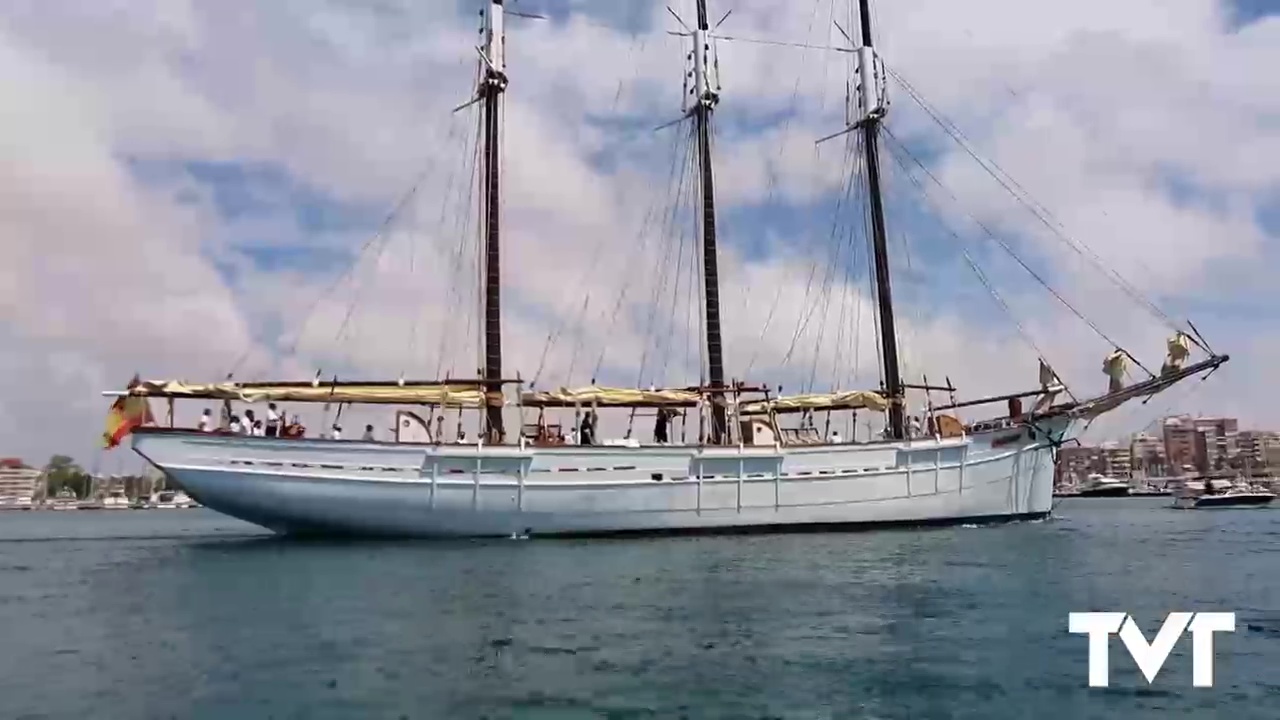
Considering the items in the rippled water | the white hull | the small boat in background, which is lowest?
the small boat in background

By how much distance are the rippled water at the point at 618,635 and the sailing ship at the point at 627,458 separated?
197 inches

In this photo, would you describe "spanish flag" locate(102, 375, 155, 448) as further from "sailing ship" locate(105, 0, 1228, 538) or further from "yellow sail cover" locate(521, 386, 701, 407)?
"yellow sail cover" locate(521, 386, 701, 407)

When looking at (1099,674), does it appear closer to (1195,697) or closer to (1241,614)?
(1195,697)

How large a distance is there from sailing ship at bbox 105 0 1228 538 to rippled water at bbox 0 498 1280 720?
500 centimetres

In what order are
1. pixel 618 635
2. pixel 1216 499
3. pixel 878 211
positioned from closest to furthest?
pixel 618 635 → pixel 878 211 → pixel 1216 499

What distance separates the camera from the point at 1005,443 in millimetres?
55062

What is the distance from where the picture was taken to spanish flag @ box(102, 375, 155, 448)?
43344mm

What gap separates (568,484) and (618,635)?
82.3ft

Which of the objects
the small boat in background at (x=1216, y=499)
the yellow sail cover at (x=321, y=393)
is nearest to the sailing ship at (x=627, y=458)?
the yellow sail cover at (x=321, y=393)

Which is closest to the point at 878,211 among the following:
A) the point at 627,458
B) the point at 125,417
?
the point at 627,458

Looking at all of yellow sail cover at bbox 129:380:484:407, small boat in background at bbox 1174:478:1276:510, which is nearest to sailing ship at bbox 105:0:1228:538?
yellow sail cover at bbox 129:380:484:407

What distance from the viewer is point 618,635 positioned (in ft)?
71.1

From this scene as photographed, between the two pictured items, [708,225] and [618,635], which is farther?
[708,225]

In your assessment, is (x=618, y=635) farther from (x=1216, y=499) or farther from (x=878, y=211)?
(x=1216, y=499)
